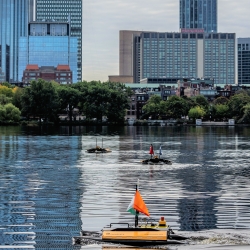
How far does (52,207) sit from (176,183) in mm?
13356

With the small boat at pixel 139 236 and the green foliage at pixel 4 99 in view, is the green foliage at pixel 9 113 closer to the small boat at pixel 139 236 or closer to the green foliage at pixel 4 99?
the green foliage at pixel 4 99

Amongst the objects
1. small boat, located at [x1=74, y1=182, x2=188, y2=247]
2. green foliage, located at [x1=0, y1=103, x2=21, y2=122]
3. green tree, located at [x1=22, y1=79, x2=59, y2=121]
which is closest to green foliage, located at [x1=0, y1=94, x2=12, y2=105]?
green tree, located at [x1=22, y1=79, x2=59, y2=121]

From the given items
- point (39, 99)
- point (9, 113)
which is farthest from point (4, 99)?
point (9, 113)

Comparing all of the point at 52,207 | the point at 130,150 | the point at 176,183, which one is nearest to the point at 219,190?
the point at 176,183

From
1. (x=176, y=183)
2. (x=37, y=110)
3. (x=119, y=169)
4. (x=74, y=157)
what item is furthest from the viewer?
(x=37, y=110)

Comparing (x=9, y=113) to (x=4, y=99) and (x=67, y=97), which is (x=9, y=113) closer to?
(x=4, y=99)

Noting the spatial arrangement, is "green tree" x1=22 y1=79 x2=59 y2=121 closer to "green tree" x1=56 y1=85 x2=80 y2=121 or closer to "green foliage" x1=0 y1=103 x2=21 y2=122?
"green foliage" x1=0 y1=103 x2=21 y2=122

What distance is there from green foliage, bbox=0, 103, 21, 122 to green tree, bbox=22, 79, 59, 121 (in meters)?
5.05

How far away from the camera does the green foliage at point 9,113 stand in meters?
181

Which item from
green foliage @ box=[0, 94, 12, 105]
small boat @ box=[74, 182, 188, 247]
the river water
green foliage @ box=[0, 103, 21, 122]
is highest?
green foliage @ box=[0, 94, 12, 105]

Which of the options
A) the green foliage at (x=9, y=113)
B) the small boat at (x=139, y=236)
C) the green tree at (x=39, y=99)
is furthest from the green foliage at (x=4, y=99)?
the small boat at (x=139, y=236)

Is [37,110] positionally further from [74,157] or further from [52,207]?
[52,207]

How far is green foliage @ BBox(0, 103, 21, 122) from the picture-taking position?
→ 181250mm

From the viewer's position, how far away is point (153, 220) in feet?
101
